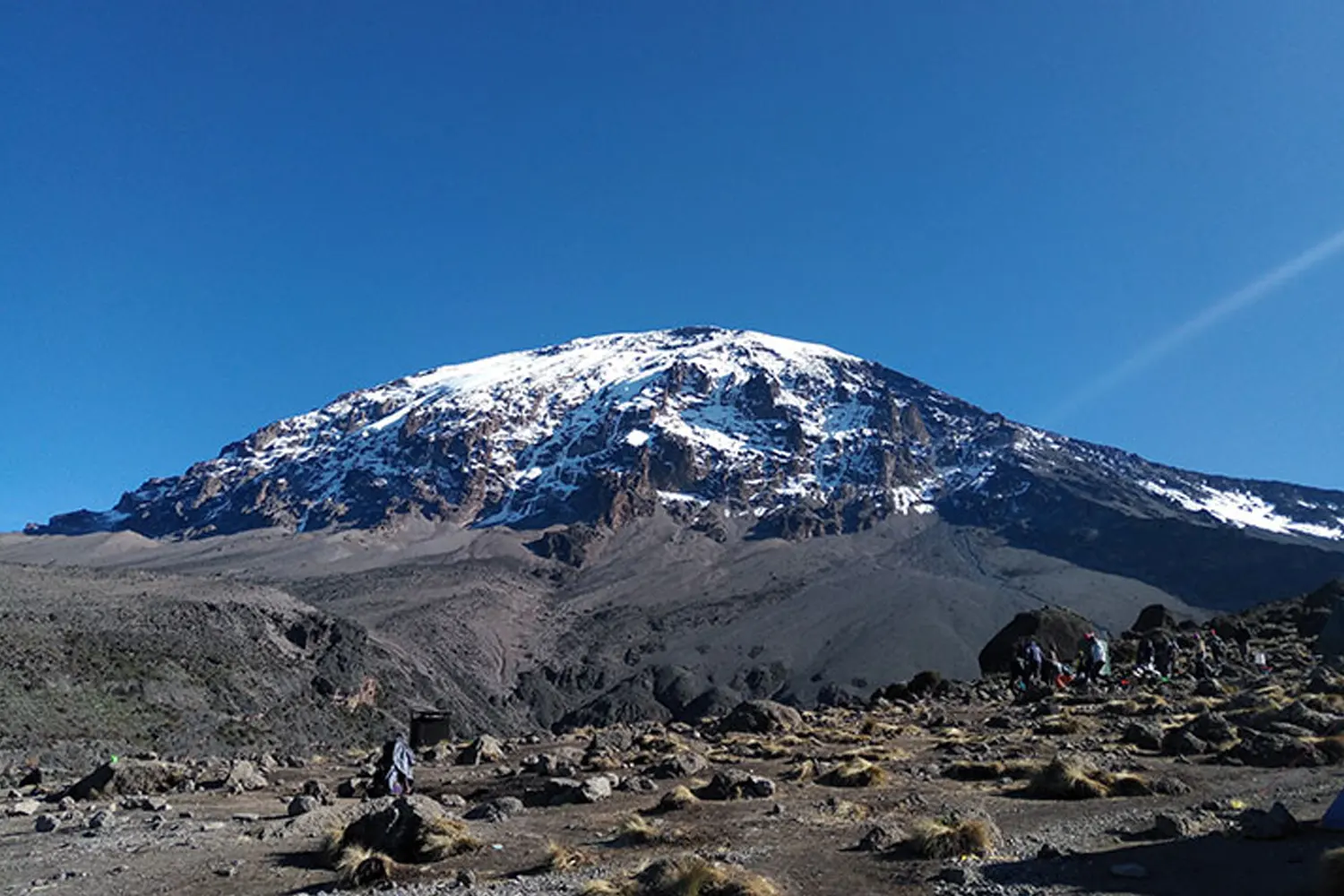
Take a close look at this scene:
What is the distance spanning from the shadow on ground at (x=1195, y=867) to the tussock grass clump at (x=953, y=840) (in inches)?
22.2

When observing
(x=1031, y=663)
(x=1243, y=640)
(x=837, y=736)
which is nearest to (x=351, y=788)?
(x=837, y=736)

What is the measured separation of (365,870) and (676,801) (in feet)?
15.4

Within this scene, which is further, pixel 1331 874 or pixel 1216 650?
pixel 1216 650

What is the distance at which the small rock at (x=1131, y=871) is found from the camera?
27.1 ft

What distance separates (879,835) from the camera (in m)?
10.3

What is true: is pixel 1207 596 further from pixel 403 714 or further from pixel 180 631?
pixel 180 631

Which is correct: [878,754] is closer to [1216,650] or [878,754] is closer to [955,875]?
[955,875]

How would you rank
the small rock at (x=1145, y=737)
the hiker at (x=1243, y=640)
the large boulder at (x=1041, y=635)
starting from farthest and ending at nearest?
the large boulder at (x=1041, y=635) → the hiker at (x=1243, y=640) → the small rock at (x=1145, y=737)

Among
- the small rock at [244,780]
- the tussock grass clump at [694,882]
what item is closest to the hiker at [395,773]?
the small rock at [244,780]

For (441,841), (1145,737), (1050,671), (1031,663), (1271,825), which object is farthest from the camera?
(1050,671)

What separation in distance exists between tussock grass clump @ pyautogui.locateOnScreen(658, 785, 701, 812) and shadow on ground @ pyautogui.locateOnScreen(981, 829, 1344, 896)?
18.0 feet

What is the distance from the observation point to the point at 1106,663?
25781 millimetres

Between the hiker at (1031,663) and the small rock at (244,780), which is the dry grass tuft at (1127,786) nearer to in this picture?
the hiker at (1031,663)

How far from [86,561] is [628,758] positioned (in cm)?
21128
